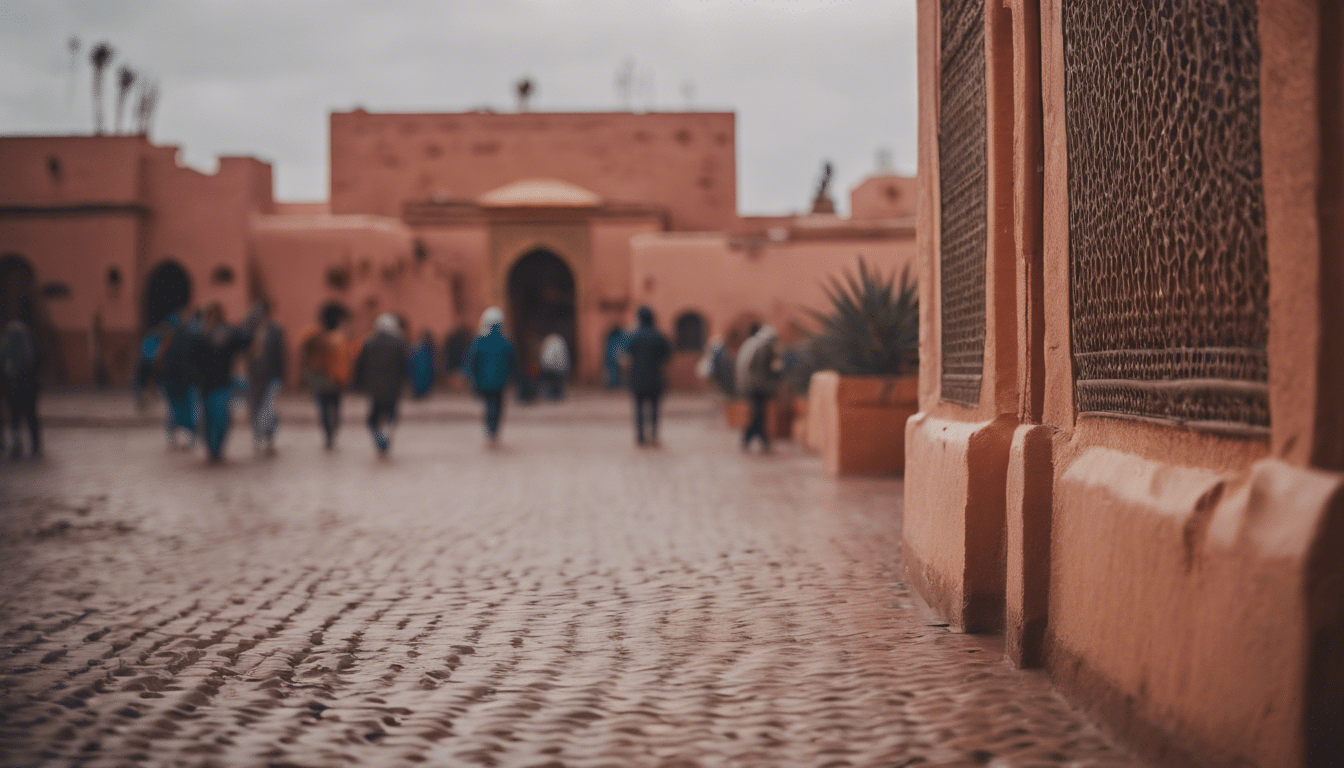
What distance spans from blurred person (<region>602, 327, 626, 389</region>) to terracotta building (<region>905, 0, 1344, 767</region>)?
24.0m

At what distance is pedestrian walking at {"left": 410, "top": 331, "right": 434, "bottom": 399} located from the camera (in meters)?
25.8

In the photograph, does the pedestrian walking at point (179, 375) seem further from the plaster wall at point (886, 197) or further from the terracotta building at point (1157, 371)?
the plaster wall at point (886, 197)

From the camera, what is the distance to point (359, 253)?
1176 inches

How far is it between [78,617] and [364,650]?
1411 mm

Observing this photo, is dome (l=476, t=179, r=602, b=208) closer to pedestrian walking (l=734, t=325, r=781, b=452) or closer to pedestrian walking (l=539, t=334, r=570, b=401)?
pedestrian walking (l=539, t=334, r=570, b=401)

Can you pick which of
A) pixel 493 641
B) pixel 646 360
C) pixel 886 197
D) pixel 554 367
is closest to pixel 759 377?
pixel 646 360

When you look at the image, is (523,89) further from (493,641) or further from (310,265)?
(493,641)

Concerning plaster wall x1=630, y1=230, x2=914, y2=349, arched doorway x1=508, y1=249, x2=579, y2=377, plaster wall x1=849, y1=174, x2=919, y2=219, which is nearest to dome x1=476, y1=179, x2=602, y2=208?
arched doorway x1=508, y1=249, x2=579, y2=377

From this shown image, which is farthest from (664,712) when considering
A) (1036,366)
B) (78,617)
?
(78,617)

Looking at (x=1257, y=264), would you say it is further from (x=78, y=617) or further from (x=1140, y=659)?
(x=78, y=617)

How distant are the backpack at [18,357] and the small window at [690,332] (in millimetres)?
18941

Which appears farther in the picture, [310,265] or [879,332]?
[310,265]

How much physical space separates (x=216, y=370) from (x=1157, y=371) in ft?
36.0

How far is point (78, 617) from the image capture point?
189 inches
